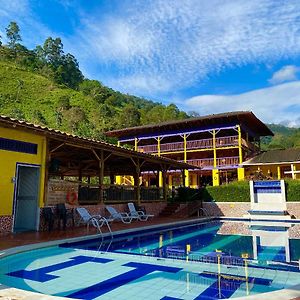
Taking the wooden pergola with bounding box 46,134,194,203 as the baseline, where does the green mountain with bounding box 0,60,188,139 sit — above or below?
above

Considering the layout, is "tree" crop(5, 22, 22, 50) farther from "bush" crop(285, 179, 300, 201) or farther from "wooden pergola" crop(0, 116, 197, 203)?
"bush" crop(285, 179, 300, 201)

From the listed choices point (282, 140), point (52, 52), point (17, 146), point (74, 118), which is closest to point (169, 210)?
point (17, 146)

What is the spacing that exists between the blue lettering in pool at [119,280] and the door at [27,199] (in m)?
5.11

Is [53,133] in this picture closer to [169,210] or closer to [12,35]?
[169,210]

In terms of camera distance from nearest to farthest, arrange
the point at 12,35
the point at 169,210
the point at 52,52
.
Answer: the point at 169,210, the point at 12,35, the point at 52,52

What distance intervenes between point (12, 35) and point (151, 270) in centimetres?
10060

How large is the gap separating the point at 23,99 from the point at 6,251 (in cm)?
6565

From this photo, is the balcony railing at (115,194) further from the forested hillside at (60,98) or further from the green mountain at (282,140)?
the green mountain at (282,140)

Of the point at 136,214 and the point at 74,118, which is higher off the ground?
the point at 74,118

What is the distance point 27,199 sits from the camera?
36.5 ft

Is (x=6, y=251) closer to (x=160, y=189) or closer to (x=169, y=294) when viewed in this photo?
(x=169, y=294)

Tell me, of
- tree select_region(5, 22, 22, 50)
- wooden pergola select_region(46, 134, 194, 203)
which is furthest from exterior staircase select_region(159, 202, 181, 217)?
tree select_region(5, 22, 22, 50)

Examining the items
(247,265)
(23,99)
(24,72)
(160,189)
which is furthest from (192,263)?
(24,72)

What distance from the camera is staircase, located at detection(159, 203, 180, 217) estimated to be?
19.4 meters
